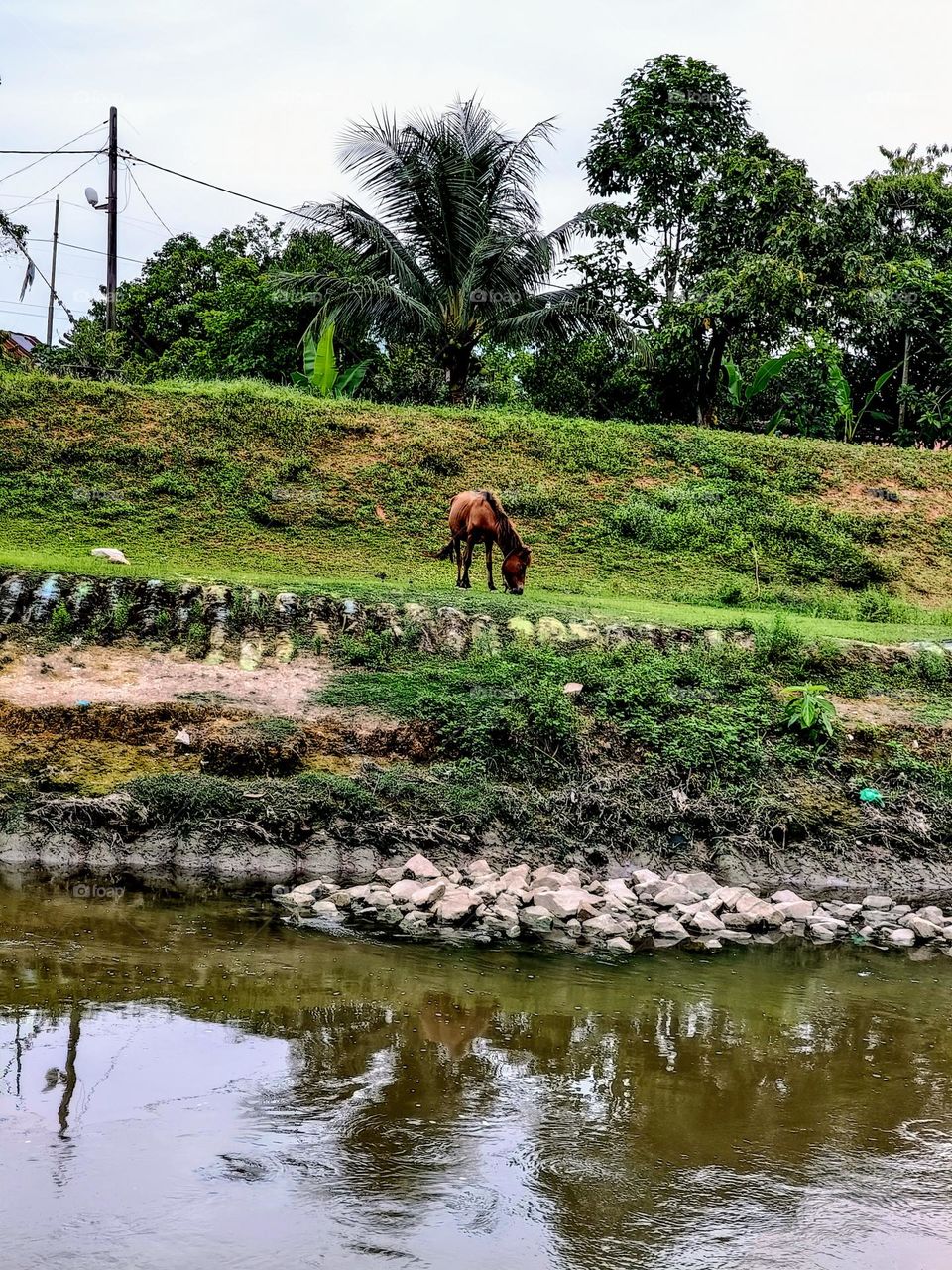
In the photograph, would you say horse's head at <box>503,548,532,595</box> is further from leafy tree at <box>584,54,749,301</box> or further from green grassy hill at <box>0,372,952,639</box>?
leafy tree at <box>584,54,749,301</box>

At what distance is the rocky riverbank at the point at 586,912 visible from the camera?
8.05m

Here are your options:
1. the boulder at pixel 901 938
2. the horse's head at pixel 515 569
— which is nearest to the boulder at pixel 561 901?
the boulder at pixel 901 938

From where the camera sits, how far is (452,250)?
73.5ft

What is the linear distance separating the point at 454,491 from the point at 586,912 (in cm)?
1145

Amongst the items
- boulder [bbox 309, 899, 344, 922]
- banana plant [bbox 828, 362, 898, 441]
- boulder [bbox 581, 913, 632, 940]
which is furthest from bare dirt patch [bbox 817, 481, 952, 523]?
boulder [bbox 309, 899, 344, 922]

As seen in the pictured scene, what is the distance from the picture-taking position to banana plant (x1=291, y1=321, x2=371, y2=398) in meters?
21.7

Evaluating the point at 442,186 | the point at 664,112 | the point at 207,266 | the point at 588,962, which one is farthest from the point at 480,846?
the point at 207,266

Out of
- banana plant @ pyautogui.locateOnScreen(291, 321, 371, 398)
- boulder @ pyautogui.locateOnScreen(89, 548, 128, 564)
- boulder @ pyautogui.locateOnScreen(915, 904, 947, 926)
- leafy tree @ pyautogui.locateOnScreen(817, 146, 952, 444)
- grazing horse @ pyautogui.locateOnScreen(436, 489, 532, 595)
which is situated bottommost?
boulder @ pyautogui.locateOnScreen(915, 904, 947, 926)

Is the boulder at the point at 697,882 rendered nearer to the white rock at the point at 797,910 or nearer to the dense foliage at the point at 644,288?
the white rock at the point at 797,910

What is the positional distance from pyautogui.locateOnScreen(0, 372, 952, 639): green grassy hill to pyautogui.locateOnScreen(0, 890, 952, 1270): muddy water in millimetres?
7335

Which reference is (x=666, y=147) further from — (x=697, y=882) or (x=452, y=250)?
(x=697, y=882)

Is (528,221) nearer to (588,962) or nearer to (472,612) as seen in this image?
(472,612)

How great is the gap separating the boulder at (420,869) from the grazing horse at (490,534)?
566 centimetres

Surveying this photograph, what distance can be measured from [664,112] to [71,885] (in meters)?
21.6
